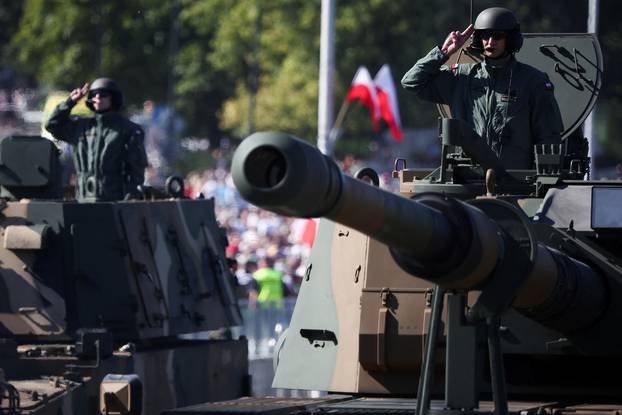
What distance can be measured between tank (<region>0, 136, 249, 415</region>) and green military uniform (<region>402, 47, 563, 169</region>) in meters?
3.59

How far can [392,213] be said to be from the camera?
7152 mm

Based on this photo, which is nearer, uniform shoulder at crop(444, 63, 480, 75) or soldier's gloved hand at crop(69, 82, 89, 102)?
uniform shoulder at crop(444, 63, 480, 75)

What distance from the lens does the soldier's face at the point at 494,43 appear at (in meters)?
11.2

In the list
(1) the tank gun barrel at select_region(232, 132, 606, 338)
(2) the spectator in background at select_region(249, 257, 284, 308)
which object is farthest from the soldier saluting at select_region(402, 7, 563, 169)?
(2) the spectator in background at select_region(249, 257, 284, 308)

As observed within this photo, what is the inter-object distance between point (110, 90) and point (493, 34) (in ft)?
22.2

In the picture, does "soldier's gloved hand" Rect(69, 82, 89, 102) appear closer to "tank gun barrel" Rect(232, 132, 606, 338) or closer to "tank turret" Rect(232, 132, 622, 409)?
"tank turret" Rect(232, 132, 622, 409)

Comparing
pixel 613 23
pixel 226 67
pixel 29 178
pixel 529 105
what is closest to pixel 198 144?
pixel 226 67

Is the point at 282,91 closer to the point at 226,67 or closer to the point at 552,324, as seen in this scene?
the point at 226,67

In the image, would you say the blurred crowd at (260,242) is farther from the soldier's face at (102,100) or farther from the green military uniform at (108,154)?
the soldier's face at (102,100)

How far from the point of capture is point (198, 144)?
221 ft

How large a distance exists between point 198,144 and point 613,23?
3316cm

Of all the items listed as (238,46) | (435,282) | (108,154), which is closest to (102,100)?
(108,154)

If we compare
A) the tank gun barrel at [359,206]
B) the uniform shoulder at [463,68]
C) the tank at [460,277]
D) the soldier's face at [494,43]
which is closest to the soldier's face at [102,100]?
the tank at [460,277]

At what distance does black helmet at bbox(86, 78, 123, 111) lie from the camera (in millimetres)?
17234
